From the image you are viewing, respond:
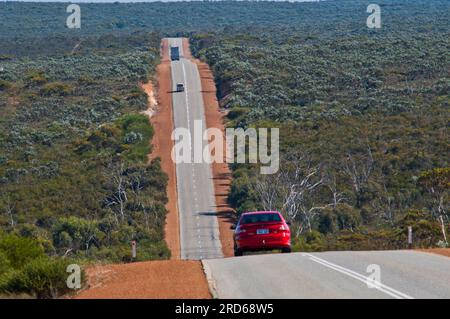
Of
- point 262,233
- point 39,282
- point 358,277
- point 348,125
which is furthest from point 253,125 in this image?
point 39,282

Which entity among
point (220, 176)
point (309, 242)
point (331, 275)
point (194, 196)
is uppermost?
point (331, 275)

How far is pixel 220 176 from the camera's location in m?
53.5

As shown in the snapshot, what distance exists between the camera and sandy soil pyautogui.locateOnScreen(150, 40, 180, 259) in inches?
1662

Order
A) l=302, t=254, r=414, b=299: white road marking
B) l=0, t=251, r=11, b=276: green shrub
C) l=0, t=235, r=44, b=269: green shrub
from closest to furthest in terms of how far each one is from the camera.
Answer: l=302, t=254, r=414, b=299: white road marking, l=0, t=251, r=11, b=276: green shrub, l=0, t=235, r=44, b=269: green shrub

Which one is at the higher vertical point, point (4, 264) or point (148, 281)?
point (4, 264)

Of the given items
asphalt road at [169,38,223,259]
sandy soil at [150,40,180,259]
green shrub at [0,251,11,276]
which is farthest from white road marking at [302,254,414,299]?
sandy soil at [150,40,180,259]

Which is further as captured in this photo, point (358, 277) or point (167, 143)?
point (167, 143)

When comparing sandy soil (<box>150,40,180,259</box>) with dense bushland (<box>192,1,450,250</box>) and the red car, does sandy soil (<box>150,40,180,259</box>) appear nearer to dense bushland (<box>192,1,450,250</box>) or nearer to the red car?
dense bushland (<box>192,1,450,250</box>)

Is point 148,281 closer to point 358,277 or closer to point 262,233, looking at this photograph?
point 358,277

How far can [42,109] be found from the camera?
75062mm

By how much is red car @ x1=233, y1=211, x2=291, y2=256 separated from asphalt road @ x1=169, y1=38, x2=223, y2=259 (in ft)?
48.0

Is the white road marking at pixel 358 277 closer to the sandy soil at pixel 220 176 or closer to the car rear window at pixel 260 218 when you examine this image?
the car rear window at pixel 260 218

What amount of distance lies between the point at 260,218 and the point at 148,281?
6.65m

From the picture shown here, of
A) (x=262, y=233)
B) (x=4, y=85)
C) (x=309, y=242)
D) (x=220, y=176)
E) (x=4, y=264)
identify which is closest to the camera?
(x=4, y=264)
